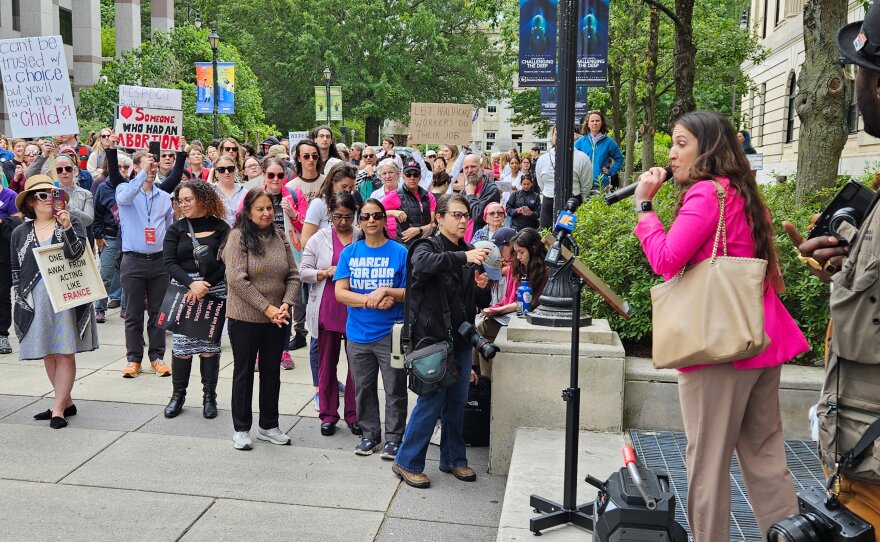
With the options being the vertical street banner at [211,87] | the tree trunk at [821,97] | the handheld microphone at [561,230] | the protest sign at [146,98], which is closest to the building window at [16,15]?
the vertical street banner at [211,87]

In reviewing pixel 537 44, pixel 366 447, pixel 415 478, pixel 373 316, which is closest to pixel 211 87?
pixel 537 44

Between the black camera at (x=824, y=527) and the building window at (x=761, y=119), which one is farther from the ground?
the building window at (x=761, y=119)

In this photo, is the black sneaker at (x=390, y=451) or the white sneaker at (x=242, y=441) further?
the white sneaker at (x=242, y=441)

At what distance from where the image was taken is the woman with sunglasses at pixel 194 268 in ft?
22.6

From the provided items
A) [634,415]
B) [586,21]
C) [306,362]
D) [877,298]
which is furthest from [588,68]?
[877,298]

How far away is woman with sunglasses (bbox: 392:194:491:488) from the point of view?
5.39 meters

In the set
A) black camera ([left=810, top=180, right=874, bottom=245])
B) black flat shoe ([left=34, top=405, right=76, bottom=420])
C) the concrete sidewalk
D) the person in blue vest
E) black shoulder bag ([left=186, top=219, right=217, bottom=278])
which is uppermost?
the person in blue vest

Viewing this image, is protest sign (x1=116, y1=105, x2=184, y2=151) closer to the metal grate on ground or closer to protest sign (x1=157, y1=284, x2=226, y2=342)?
protest sign (x1=157, y1=284, x2=226, y2=342)

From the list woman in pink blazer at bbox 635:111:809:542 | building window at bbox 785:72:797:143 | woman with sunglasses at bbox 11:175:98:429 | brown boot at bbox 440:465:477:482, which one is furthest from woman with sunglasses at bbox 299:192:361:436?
building window at bbox 785:72:797:143

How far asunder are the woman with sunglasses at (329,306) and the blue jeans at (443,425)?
1.04 m

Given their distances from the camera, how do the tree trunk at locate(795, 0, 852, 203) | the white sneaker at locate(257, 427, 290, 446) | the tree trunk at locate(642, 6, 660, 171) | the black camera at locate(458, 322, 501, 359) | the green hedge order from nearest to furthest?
the black camera at locate(458, 322, 501, 359) < the green hedge < the white sneaker at locate(257, 427, 290, 446) < the tree trunk at locate(795, 0, 852, 203) < the tree trunk at locate(642, 6, 660, 171)

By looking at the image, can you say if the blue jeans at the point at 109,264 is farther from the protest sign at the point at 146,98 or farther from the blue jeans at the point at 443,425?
the blue jeans at the point at 443,425

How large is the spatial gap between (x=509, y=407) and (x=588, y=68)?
801 centimetres

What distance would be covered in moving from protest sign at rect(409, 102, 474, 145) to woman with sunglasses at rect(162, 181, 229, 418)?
7531 millimetres
